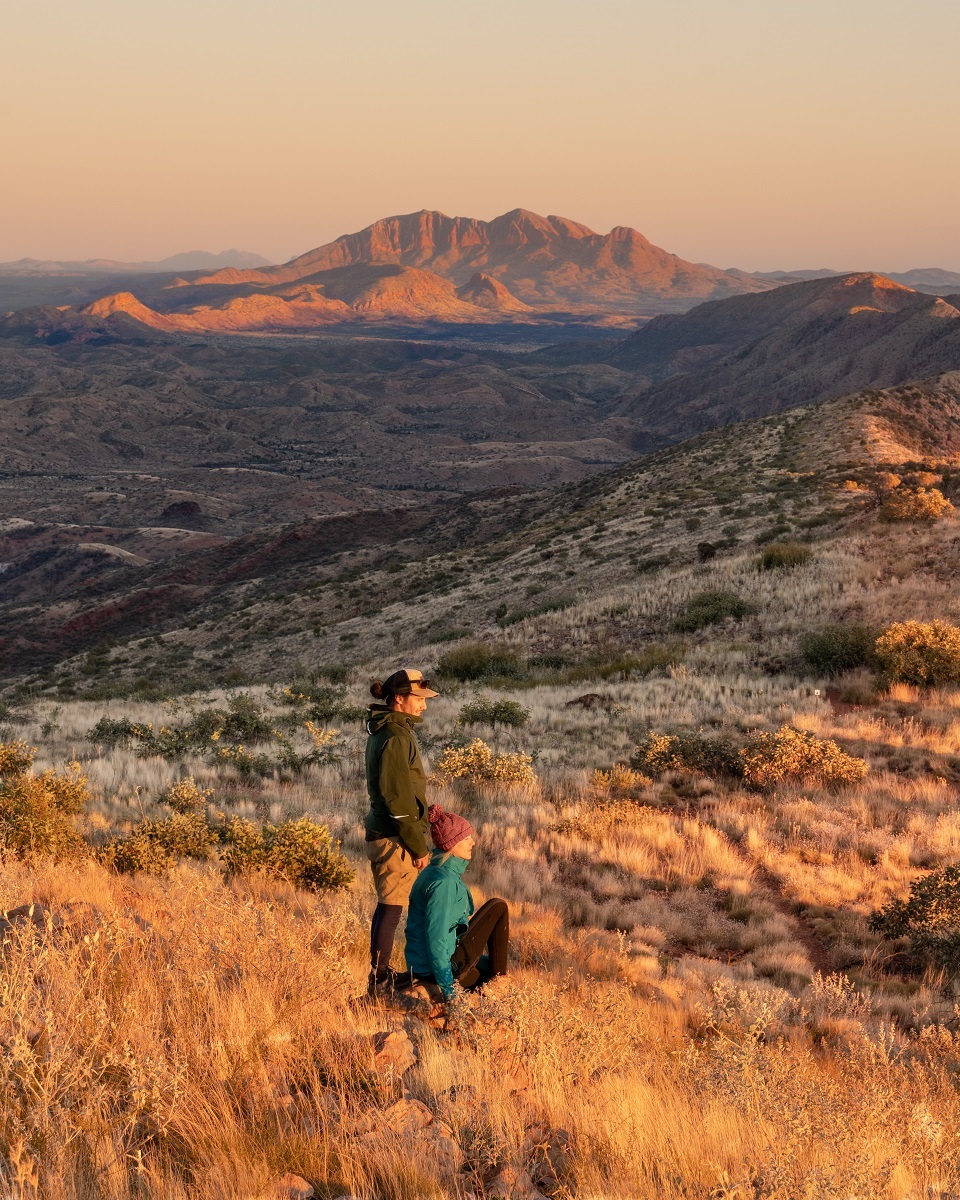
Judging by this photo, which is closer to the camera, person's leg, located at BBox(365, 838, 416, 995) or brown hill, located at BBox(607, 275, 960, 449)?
person's leg, located at BBox(365, 838, 416, 995)

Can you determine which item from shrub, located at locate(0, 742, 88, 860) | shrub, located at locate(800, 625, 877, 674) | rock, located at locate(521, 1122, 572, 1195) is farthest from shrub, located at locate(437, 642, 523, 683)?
rock, located at locate(521, 1122, 572, 1195)

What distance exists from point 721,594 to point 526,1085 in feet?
57.7

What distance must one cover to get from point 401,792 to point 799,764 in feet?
22.4

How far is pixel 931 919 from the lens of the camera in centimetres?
632

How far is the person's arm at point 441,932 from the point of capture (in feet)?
15.5

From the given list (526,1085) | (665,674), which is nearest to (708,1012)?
(526,1085)

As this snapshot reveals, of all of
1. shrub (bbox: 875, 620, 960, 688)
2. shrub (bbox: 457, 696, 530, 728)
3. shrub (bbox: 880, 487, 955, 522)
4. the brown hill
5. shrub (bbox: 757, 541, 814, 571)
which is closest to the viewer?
shrub (bbox: 875, 620, 960, 688)

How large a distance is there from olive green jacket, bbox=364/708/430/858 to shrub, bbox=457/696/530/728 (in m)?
8.81

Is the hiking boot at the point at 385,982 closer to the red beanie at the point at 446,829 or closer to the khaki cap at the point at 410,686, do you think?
the red beanie at the point at 446,829

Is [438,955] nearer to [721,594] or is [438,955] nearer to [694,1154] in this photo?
[694,1154]

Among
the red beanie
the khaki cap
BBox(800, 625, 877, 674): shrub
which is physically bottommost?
BBox(800, 625, 877, 674): shrub

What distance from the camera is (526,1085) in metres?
3.91

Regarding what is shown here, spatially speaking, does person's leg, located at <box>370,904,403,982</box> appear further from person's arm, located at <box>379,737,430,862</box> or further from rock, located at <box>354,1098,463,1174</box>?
rock, located at <box>354,1098,463,1174</box>

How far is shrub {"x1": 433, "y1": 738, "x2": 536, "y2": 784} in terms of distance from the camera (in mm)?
10586
